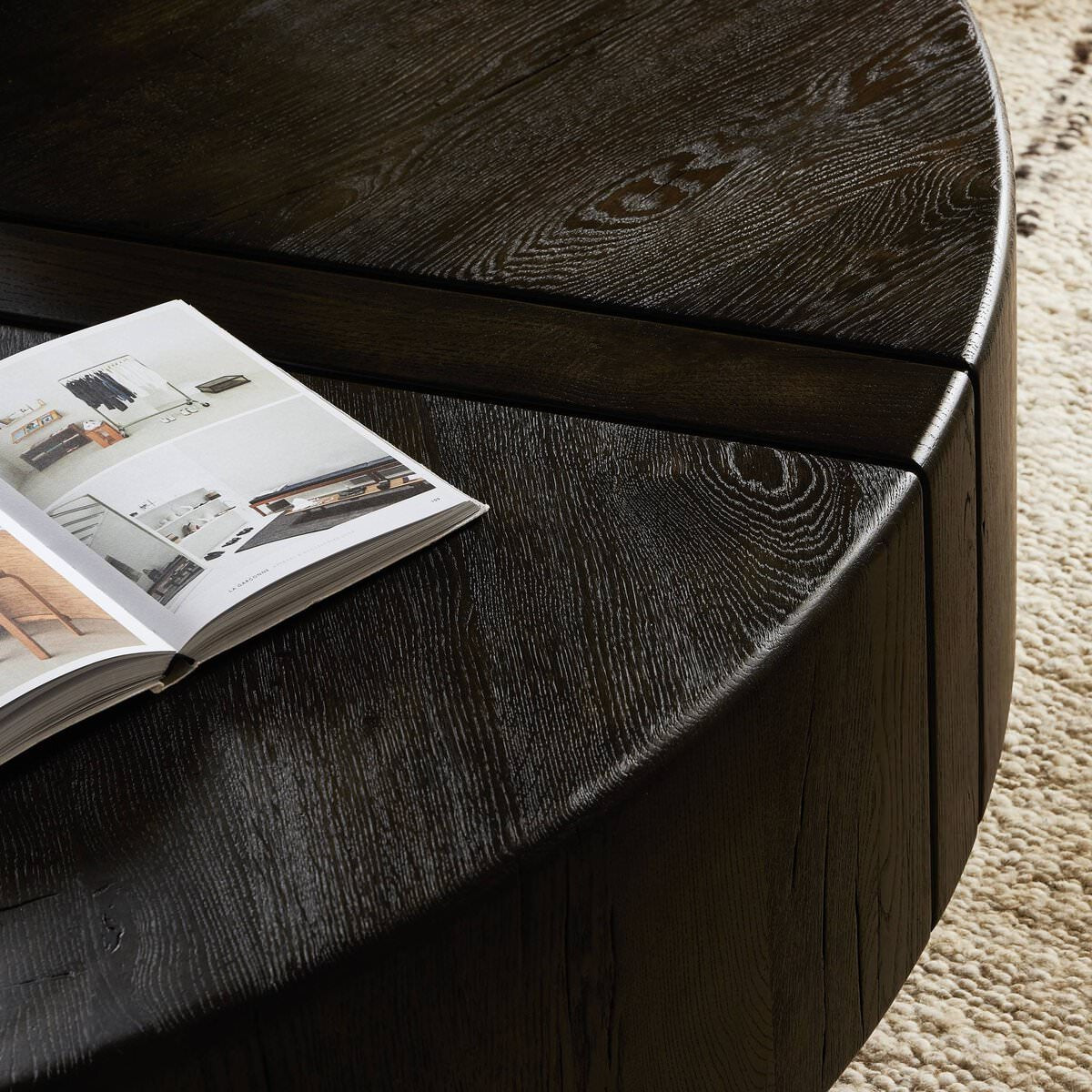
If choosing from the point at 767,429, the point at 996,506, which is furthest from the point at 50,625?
the point at 996,506

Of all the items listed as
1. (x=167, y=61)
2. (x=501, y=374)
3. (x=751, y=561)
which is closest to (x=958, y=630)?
(x=751, y=561)

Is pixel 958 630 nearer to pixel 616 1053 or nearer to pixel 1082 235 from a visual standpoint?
pixel 616 1053

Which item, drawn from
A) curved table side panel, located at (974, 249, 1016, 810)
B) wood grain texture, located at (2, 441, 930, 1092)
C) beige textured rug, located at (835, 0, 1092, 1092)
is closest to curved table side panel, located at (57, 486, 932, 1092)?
wood grain texture, located at (2, 441, 930, 1092)

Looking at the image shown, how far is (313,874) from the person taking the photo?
53 centimetres

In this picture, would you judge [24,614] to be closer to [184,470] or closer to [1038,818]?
[184,470]

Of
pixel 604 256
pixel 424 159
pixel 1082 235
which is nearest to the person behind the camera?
pixel 604 256

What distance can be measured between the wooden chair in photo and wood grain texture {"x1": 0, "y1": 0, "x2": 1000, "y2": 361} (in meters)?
0.35

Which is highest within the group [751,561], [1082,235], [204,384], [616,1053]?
[204,384]

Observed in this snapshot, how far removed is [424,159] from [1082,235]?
1.11 metres

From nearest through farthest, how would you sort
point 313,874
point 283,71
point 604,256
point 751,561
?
point 313,874 → point 751,561 → point 604,256 → point 283,71

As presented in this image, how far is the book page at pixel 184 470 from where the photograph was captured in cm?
62

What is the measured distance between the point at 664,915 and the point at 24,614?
1.00ft

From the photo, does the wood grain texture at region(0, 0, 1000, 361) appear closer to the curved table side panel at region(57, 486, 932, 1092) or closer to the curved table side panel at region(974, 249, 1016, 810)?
the curved table side panel at region(974, 249, 1016, 810)

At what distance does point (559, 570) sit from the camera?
66 centimetres
